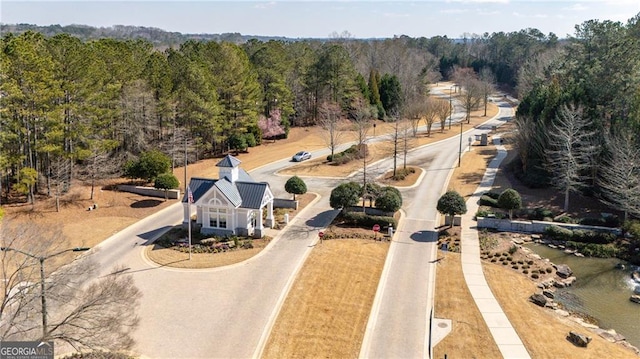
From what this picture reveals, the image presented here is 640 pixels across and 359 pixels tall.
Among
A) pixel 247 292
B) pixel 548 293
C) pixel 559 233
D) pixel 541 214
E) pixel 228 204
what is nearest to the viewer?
pixel 247 292

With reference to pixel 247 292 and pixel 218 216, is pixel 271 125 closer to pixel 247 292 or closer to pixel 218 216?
pixel 218 216

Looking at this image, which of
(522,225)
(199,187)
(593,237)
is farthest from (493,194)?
(199,187)

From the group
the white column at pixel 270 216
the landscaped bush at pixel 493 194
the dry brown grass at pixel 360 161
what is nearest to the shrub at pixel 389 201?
the white column at pixel 270 216

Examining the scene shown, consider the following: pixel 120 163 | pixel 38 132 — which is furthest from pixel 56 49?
pixel 120 163

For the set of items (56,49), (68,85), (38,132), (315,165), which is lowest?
(315,165)

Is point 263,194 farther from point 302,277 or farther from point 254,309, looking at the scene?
point 254,309

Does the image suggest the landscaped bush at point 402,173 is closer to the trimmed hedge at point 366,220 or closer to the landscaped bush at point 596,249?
the trimmed hedge at point 366,220

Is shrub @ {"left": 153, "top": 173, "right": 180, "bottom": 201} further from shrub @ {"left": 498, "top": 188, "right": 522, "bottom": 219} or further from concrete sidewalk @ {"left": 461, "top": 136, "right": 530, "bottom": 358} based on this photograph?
shrub @ {"left": 498, "top": 188, "right": 522, "bottom": 219}
